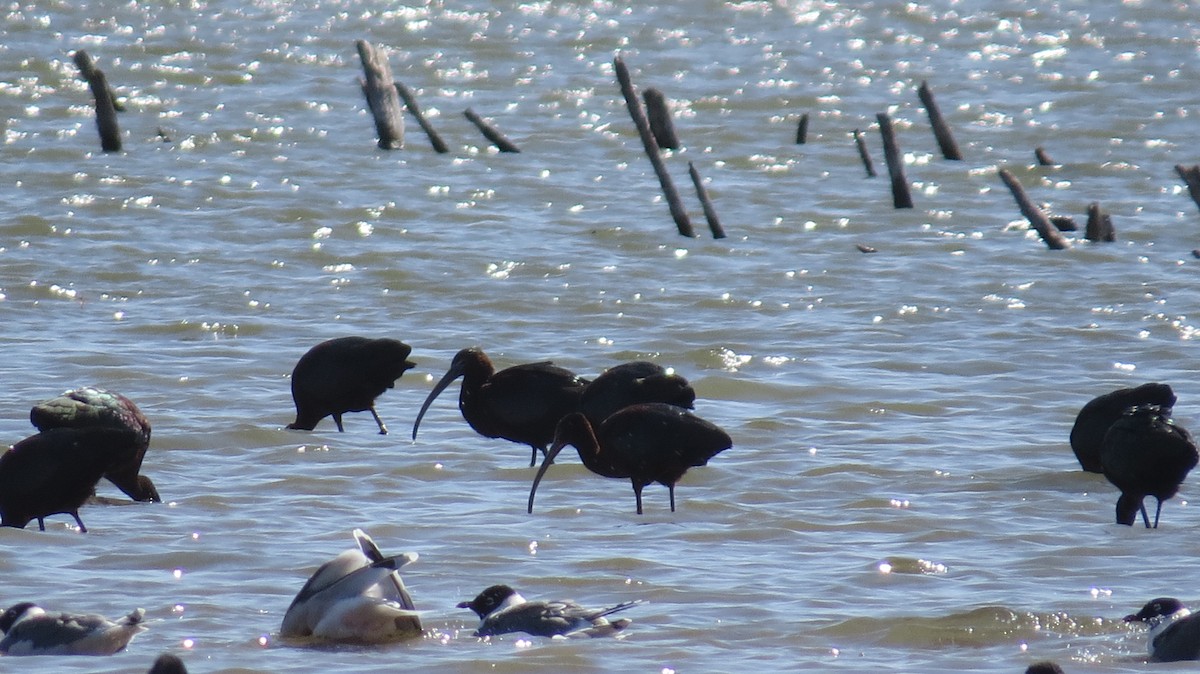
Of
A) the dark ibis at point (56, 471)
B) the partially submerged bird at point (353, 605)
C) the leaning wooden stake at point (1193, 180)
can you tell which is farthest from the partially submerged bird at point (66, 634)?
the leaning wooden stake at point (1193, 180)

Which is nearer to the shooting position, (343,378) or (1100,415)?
(1100,415)

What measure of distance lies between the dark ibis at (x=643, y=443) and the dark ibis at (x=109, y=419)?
74.9 inches

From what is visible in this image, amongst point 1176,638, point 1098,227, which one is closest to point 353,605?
point 1176,638

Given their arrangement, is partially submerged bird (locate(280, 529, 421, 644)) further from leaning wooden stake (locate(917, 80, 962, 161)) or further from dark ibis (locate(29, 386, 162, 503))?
leaning wooden stake (locate(917, 80, 962, 161))

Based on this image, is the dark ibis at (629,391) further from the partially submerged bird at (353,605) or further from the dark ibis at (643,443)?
the partially submerged bird at (353,605)

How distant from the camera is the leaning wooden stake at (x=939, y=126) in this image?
21.6 meters

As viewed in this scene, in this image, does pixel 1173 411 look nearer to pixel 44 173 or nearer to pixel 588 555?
pixel 588 555

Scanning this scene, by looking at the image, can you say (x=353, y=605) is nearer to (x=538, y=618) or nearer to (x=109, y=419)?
(x=538, y=618)

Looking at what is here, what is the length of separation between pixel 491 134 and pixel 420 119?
937 millimetres

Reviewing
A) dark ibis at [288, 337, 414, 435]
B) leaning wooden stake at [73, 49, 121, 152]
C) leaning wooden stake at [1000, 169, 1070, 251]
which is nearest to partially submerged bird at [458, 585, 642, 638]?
dark ibis at [288, 337, 414, 435]

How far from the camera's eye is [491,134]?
75.7 ft

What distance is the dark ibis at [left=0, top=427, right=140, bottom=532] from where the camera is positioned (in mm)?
9172

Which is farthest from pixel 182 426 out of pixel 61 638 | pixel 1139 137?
pixel 1139 137

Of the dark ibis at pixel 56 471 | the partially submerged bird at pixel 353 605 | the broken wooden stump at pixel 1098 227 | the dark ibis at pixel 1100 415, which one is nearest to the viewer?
the partially submerged bird at pixel 353 605
